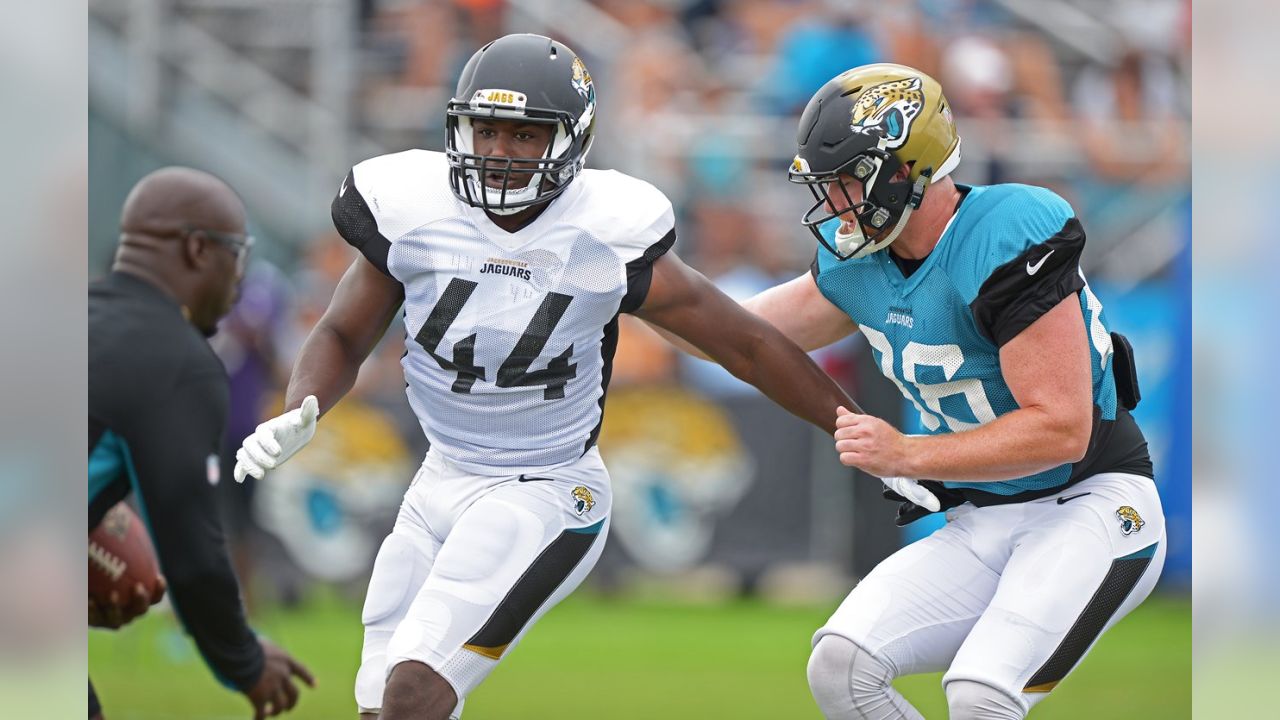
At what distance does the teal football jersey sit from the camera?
350cm

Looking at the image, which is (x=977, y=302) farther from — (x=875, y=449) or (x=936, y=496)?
(x=936, y=496)

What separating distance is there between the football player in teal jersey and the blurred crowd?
526cm

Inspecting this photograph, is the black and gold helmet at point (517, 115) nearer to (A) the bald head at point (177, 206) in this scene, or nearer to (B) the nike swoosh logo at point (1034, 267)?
(B) the nike swoosh logo at point (1034, 267)

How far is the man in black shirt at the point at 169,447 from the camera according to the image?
4.28m

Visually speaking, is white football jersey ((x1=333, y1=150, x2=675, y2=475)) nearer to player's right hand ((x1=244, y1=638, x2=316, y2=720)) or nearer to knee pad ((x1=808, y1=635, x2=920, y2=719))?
knee pad ((x1=808, y1=635, x2=920, y2=719))

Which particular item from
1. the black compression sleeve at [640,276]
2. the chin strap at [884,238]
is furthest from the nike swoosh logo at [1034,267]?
the black compression sleeve at [640,276]

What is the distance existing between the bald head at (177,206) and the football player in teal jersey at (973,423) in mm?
2066

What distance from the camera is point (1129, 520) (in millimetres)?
3672

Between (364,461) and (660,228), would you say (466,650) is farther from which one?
(364,461)

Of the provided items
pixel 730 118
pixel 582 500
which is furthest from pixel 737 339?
pixel 730 118

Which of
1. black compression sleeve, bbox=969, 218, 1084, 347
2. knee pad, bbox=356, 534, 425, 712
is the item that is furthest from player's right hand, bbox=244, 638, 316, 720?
black compression sleeve, bbox=969, 218, 1084, 347

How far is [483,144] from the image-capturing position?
371cm

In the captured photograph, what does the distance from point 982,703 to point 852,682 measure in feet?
1.03
